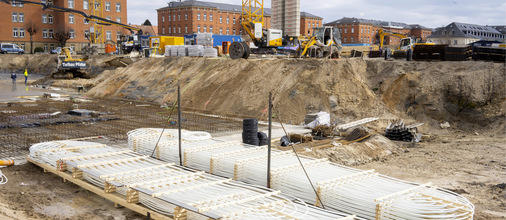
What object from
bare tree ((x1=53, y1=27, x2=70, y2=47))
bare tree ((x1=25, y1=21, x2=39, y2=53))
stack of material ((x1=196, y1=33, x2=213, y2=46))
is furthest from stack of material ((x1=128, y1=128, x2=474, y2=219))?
bare tree ((x1=25, y1=21, x2=39, y2=53))

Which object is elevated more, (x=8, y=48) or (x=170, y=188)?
(x=8, y=48)

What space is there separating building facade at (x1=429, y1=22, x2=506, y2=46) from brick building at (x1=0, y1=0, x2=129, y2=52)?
205 ft

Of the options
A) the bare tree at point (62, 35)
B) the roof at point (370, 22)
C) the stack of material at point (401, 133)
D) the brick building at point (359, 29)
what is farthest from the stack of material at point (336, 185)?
the roof at point (370, 22)

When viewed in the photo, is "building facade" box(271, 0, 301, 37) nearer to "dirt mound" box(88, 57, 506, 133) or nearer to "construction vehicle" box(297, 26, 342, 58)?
"construction vehicle" box(297, 26, 342, 58)

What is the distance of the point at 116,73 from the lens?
3491 cm

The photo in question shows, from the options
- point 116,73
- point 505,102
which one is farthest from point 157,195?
point 116,73

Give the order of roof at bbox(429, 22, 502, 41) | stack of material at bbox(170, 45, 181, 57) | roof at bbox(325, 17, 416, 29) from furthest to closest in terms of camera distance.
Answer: roof at bbox(325, 17, 416, 29) < roof at bbox(429, 22, 502, 41) < stack of material at bbox(170, 45, 181, 57)

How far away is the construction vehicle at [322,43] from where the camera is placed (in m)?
26.0

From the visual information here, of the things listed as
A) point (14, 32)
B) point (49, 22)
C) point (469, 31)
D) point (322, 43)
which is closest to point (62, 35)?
point (49, 22)

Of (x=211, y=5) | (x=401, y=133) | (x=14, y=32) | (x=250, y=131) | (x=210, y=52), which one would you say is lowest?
(x=401, y=133)

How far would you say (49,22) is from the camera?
67.6 m

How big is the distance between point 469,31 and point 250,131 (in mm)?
84686

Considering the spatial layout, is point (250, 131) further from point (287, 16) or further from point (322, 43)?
point (287, 16)

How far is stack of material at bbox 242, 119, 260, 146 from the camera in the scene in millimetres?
13469
